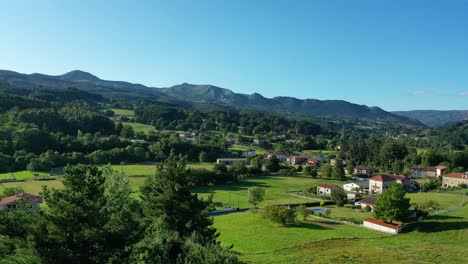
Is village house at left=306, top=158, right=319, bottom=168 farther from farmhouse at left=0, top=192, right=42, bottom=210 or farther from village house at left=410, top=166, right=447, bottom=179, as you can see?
farmhouse at left=0, top=192, right=42, bottom=210

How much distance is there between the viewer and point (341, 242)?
101ft

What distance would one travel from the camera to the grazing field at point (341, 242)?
26531mm

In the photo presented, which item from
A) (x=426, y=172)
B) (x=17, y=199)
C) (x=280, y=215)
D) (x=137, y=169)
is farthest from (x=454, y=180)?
(x=17, y=199)

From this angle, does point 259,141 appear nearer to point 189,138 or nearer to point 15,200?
point 189,138

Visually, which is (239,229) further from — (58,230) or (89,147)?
(89,147)

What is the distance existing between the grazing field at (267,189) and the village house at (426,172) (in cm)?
2147

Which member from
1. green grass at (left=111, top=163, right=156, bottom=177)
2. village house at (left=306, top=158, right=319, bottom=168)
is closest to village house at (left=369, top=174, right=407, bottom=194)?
village house at (left=306, top=158, right=319, bottom=168)

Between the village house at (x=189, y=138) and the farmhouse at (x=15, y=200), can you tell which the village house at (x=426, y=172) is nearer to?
the village house at (x=189, y=138)

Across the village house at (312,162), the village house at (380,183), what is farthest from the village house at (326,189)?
the village house at (312,162)

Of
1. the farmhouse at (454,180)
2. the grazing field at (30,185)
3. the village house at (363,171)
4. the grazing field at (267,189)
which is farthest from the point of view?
the village house at (363,171)

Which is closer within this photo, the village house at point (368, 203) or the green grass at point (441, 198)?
the village house at point (368, 203)

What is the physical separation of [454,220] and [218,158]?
51819mm

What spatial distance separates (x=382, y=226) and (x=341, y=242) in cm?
679

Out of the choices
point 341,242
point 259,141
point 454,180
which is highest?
point 259,141
